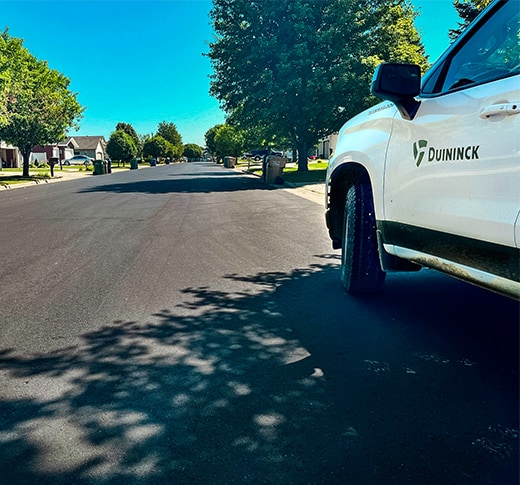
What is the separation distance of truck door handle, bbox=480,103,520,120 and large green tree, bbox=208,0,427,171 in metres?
21.8

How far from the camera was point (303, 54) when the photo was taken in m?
22.9

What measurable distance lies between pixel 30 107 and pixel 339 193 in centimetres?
2636

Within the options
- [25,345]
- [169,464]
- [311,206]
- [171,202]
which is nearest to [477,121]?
[169,464]

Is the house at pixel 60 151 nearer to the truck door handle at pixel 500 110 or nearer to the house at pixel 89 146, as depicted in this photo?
the house at pixel 89 146

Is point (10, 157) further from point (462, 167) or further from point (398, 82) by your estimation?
point (462, 167)

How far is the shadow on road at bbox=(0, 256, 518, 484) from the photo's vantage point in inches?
72.9

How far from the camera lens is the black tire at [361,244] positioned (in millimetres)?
3775

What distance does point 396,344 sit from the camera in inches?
120

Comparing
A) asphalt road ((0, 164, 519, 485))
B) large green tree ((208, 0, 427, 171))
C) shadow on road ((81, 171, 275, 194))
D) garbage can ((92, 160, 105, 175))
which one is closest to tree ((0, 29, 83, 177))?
shadow on road ((81, 171, 275, 194))

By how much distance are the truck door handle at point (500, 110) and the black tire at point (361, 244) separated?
1.66 m

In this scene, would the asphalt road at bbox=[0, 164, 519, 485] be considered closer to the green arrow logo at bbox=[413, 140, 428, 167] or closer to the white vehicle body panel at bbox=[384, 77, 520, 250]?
the white vehicle body panel at bbox=[384, 77, 520, 250]

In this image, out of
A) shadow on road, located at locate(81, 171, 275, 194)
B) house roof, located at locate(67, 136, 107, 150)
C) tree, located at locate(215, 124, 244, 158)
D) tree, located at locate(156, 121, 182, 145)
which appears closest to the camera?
shadow on road, located at locate(81, 171, 275, 194)

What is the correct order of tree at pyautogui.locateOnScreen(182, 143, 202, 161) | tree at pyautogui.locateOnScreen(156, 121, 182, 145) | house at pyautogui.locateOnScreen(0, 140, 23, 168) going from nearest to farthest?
house at pyautogui.locateOnScreen(0, 140, 23, 168)
tree at pyautogui.locateOnScreen(156, 121, 182, 145)
tree at pyautogui.locateOnScreen(182, 143, 202, 161)

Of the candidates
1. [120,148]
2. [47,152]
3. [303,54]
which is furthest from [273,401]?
[47,152]
